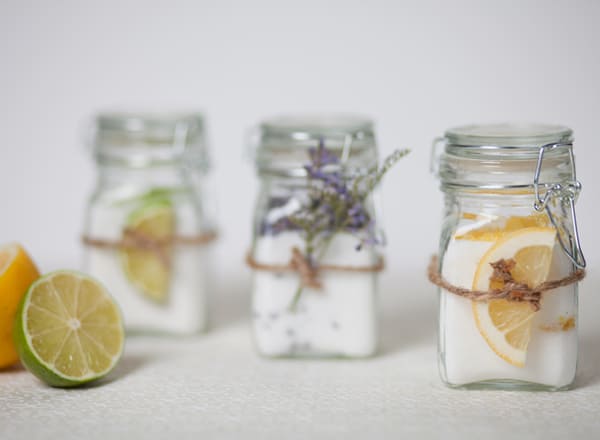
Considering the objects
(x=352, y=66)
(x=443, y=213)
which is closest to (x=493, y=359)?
(x=443, y=213)

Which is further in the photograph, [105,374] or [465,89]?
[465,89]

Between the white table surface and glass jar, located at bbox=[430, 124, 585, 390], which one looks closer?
the white table surface

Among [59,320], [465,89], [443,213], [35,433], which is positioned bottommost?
[35,433]

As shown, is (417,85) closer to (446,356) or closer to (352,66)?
(352,66)

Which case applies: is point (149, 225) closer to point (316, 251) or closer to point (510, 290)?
point (316, 251)

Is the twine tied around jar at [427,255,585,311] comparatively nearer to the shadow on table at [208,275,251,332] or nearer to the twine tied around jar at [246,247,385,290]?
the twine tied around jar at [246,247,385,290]

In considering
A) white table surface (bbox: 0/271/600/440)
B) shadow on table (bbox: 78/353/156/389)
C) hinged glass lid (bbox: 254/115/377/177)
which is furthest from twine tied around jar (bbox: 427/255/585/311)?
shadow on table (bbox: 78/353/156/389)

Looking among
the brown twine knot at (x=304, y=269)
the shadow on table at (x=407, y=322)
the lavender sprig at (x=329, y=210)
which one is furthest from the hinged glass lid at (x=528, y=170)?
the shadow on table at (x=407, y=322)

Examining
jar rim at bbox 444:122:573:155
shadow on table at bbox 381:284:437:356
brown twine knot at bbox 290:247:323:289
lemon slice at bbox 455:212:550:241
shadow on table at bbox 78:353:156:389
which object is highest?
jar rim at bbox 444:122:573:155
